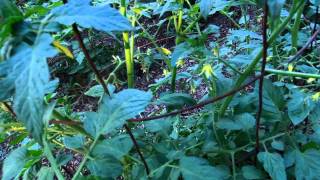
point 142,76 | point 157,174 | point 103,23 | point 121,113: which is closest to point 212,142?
point 157,174

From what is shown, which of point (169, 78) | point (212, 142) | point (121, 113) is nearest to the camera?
point (121, 113)

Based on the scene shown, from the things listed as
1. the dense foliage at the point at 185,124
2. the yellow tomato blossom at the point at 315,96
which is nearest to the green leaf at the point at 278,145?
the dense foliage at the point at 185,124

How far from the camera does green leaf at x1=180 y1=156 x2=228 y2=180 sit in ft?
2.54

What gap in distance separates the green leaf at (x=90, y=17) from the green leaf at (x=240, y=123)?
1.34ft

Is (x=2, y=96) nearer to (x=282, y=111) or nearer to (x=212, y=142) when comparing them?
(x=212, y=142)

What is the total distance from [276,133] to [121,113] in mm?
383

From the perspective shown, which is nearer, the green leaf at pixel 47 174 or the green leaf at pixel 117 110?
the green leaf at pixel 117 110

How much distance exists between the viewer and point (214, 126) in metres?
0.90

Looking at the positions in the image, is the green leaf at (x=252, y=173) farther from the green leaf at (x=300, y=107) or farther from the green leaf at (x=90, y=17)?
the green leaf at (x=90, y=17)

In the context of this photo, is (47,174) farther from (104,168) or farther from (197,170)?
(197,170)

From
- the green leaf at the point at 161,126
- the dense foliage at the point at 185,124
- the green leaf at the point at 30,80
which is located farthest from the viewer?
the green leaf at the point at 161,126

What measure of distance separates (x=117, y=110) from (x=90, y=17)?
0.23 metres

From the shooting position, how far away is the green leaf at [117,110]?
2.31 feet

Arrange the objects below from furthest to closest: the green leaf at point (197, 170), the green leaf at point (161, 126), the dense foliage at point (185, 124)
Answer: the green leaf at point (161, 126), the green leaf at point (197, 170), the dense foliage at point (185, 124)
